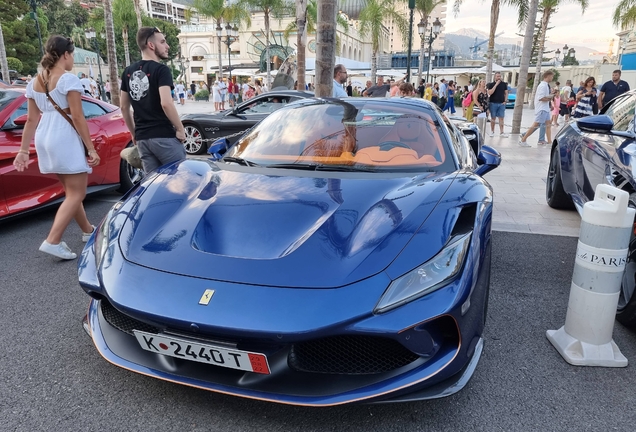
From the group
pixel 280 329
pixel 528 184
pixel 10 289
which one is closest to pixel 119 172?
pixel 10 289

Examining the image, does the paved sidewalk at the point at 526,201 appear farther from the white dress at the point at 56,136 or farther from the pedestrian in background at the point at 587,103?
the white dress at the point at 56,136

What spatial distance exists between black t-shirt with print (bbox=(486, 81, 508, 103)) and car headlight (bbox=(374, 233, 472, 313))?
11185 millimetres

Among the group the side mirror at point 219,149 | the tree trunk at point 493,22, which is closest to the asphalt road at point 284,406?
the side mirror at point 219,149

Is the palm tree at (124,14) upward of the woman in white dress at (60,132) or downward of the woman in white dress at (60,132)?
upward

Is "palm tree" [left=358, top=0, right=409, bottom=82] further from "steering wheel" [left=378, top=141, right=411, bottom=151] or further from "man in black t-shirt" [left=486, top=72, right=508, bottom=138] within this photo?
"steering wheel" [left=378, top=141, right=411, bottom=151]

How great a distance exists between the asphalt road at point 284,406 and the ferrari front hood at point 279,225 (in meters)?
0.59

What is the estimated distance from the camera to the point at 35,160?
4.46 m

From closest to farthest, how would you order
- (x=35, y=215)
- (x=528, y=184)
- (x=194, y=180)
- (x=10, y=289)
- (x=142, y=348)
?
1. (x=142, y=348)
2. (x=194, y=180)
3. (x=10, y=289)
4. (x=35, y=215)
5. (x=528, y=184)

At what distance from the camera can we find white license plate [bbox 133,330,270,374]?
1.67 m

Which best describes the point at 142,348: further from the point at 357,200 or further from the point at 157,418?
the point at 357,200

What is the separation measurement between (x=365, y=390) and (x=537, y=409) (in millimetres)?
843

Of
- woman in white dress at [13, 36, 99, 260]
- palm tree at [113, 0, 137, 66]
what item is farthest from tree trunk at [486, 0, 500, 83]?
palm tree at [113, 0, 137, 66]

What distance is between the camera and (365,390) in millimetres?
1669

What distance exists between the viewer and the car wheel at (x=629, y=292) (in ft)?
8.51
